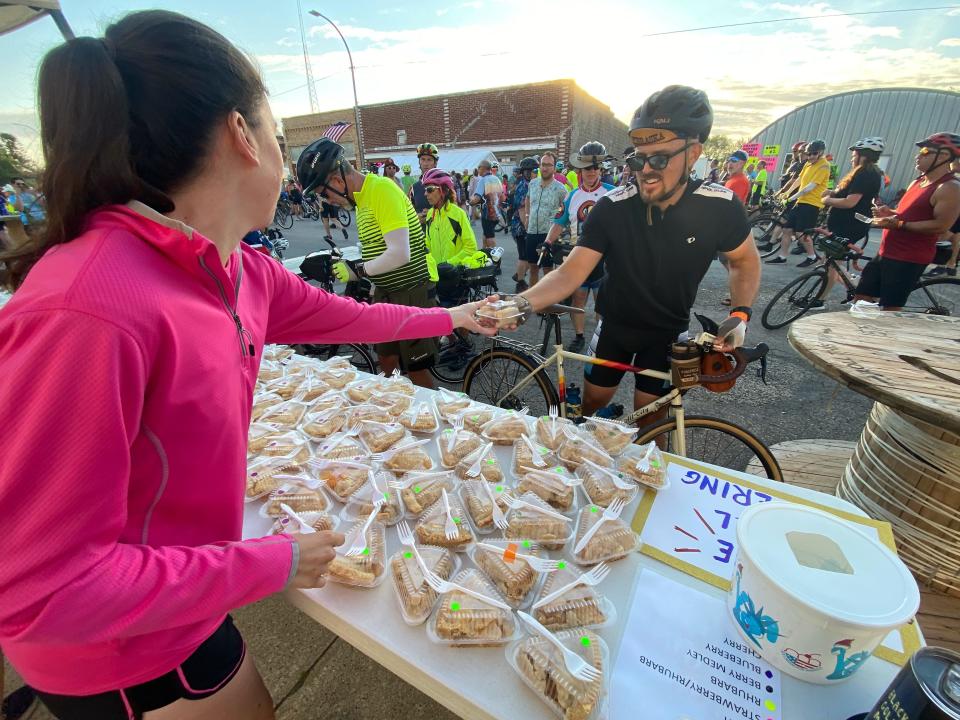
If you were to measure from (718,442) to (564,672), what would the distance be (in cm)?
202

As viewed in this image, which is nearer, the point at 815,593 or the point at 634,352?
the point at 815,593

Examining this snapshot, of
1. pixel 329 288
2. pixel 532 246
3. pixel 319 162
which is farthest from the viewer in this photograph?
pixel 532 246

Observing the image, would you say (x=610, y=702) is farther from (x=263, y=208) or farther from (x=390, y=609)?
(x=263, y=208)

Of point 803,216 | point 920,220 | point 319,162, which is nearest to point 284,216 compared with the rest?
point 319,162

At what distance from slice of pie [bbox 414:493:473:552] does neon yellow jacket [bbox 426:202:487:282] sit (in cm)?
421

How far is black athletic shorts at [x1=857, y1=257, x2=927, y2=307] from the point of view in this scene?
4.57 meters

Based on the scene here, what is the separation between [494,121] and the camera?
30.0m

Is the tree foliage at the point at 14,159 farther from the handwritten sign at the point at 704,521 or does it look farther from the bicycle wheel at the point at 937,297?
the bicycle wheel at the point at 937,297

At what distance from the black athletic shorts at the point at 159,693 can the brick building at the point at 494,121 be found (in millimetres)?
27324

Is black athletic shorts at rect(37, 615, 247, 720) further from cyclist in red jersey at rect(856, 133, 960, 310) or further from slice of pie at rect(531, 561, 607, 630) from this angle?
cyclist in red jersey at rect(856, 133, 960, 310)

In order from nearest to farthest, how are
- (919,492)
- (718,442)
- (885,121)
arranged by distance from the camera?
(919,492) < (718,442) < (885,121)

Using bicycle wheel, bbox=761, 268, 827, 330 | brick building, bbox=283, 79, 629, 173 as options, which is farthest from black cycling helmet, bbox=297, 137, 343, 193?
brick building, bbox=283, 79, 629, 173

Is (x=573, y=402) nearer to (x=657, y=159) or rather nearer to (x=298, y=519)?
(x=657, y=159)

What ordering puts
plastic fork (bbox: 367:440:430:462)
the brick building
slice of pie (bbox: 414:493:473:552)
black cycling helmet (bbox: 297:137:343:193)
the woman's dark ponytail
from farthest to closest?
the brick building < black cycling helmet (bbox: 297:137:343:193) < plastic fork (bbox: 367:440:430:462) < slice of pie (bbox: 414:493:473:552) < the woman's dark ponytail
